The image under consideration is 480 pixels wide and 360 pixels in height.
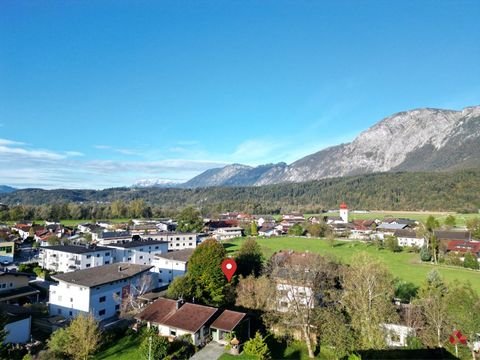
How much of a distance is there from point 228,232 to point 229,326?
57.7 metres

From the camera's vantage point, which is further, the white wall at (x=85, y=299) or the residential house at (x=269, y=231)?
the residential house at (x=269, y=231)

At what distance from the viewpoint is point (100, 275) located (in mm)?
25047

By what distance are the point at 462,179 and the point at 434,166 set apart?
7556 cm

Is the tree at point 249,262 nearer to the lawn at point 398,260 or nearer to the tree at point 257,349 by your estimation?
the lawn at point 398,260

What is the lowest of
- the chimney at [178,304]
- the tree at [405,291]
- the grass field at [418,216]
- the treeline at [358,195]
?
the tree at [405,291]

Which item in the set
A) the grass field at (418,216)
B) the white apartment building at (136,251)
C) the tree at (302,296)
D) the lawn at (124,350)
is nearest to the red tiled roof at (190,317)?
the lawn at (124,350)

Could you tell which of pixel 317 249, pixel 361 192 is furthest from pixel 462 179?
pixel 317 249

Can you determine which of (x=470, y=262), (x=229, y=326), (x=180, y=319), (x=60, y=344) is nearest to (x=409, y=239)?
(x=470, y=262)

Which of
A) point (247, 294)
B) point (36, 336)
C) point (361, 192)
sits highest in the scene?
point (361, 192)

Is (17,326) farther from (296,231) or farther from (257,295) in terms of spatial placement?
(296,231)

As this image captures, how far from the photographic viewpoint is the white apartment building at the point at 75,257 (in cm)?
3394

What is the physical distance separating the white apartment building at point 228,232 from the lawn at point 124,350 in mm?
51216

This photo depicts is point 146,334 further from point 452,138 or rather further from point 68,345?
point 452,138

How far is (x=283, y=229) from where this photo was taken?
79.4 meters
